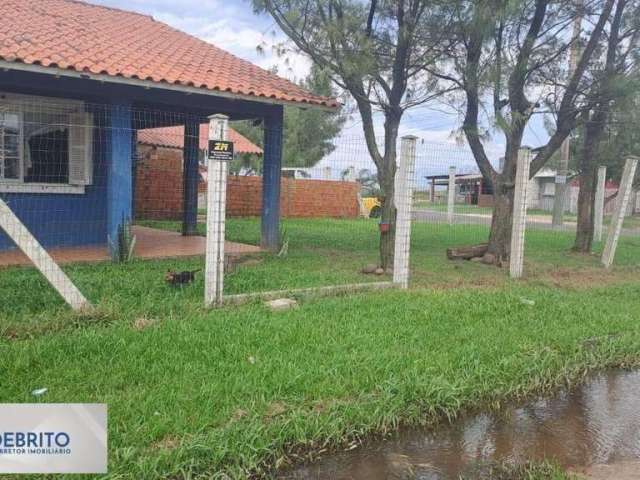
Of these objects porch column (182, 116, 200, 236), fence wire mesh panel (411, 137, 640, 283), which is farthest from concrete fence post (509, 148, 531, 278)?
porch column (182, 116, 200, 236)

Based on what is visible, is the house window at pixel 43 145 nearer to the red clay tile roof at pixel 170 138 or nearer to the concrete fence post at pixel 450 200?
the red clay tile roof at pixel 170 138

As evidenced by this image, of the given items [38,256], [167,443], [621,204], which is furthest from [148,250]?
[621,204]

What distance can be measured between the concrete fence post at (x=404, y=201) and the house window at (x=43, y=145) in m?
5.19

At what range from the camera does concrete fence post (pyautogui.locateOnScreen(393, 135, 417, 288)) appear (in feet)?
24.0

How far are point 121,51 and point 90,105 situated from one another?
997mm

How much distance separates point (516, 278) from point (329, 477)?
21.1 feet

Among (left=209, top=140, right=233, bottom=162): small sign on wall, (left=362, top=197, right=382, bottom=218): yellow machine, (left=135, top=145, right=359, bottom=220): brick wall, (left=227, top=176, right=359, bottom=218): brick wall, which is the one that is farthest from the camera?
(left=362, top=197, right=382, bottom=218): yellow machine

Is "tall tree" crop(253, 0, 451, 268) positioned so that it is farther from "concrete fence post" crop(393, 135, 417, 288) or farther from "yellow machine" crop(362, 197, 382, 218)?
"yellow machine" crop(362, 197, 382, 218)

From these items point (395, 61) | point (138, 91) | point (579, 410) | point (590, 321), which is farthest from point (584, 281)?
point (138, 91)

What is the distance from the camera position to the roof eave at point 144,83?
24.5ft

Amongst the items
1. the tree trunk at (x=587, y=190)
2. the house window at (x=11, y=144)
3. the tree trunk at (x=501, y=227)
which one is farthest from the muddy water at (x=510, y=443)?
the tree trunk at (x=587, y=190)

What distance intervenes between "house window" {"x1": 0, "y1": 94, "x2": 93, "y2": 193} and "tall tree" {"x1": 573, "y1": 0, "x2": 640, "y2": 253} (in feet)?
28.2

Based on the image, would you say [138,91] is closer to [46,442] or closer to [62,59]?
[62,59]

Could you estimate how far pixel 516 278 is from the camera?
8859mm
